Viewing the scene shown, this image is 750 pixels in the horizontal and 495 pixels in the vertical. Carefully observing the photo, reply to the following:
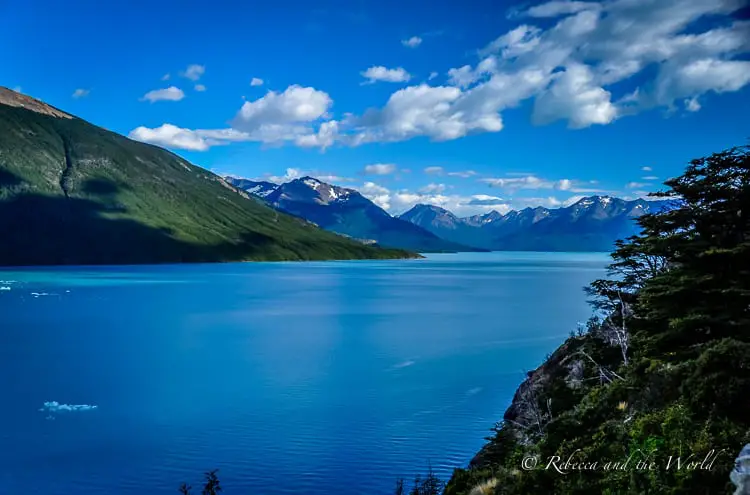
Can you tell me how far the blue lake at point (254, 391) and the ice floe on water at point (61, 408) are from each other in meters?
0.48

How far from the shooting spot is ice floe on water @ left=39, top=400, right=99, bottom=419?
36.4 m

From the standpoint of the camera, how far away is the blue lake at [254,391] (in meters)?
27.2

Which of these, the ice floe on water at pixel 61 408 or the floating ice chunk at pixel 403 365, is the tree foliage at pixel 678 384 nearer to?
the floating ice chunk at pixel 403 365

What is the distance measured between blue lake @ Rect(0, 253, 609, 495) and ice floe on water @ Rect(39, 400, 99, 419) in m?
0.48

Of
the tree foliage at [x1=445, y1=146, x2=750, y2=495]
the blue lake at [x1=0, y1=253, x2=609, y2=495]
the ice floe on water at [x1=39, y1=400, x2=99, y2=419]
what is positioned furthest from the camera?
the ice floe on water at [x1=39, y1=400, x2=99, y2=419]

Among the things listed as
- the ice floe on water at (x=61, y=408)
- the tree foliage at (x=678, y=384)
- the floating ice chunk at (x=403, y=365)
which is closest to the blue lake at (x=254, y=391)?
the floating ice chunk at (x=403, y=365)

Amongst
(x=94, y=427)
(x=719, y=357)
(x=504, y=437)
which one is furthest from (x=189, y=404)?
(x=719, y=357)

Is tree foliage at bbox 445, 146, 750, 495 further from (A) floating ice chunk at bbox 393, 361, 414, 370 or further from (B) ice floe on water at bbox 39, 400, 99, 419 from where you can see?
(B) ice floe on water at bbox 39, 400, 99, 419

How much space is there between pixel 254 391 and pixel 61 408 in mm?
12380

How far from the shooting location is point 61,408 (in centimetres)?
3709

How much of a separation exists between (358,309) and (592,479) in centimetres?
8622

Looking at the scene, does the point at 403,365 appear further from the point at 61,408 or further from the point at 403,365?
the point at 61,408

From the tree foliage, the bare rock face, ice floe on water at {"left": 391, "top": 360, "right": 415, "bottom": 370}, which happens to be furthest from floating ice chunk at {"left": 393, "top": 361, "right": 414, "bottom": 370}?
the bare rock face

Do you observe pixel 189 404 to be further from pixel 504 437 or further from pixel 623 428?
pixel 623 428
